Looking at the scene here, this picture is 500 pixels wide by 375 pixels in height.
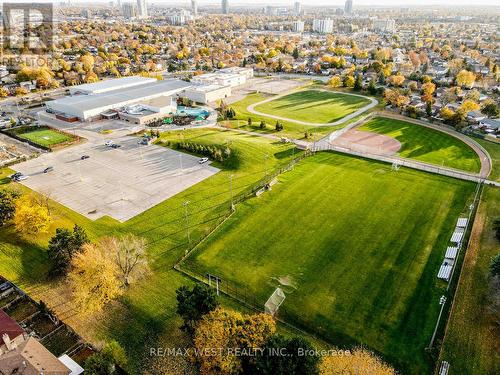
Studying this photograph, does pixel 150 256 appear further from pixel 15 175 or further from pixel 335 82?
pixel 335 82

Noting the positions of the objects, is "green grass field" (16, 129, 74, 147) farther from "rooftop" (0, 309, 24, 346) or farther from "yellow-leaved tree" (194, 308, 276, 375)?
"yellow-leaved tree" (194, 308, 276, 375)

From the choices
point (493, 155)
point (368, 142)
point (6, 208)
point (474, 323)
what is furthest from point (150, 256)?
point (493, 155)

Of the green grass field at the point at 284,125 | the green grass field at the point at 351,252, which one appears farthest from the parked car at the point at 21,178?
the green grass field at the point at 284,125

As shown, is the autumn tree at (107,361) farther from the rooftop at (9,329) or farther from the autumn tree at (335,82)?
the autumn tree at (335,82)

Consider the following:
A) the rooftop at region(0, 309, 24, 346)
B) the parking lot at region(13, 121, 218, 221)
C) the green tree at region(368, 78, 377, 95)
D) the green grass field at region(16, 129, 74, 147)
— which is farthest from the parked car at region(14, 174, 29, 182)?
the green tree at region(368, 78, 377, 95)

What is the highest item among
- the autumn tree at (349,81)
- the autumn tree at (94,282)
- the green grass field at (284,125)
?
the autumn tree at (349,81)

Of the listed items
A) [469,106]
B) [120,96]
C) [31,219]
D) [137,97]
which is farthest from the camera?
[120,96]

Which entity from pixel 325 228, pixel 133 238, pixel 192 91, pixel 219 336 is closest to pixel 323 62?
pixel 192 91
